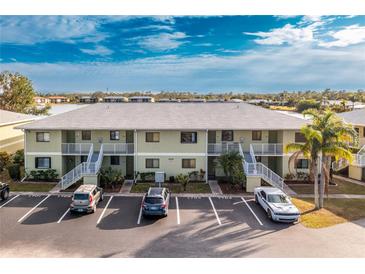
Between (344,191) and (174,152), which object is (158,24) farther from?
(344,191)

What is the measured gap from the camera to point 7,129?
3631 centimetres

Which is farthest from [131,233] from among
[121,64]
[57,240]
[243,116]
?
[121,64]

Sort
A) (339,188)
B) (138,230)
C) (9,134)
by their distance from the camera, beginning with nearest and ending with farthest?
(138,230) → (339,188) → (9,134)

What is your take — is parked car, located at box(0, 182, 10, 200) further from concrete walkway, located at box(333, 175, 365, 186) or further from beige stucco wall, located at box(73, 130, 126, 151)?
concrete walkway, located at box(333, 175, 365, 186)

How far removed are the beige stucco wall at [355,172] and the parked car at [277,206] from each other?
502 inches

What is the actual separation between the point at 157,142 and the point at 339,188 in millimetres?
15707

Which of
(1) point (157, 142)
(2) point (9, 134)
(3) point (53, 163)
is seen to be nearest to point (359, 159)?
(1) point (157, 142)

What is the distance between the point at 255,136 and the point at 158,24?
12815mm

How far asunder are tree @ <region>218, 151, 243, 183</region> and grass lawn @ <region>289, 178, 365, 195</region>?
5.09 m

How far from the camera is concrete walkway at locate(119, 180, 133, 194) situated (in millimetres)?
25812

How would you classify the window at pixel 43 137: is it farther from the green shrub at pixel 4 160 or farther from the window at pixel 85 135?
the green shrub at pixel 4 160

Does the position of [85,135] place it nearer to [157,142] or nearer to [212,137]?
[157,142]

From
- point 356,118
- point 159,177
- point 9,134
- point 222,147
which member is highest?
point 356,118

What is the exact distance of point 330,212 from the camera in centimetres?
2120
